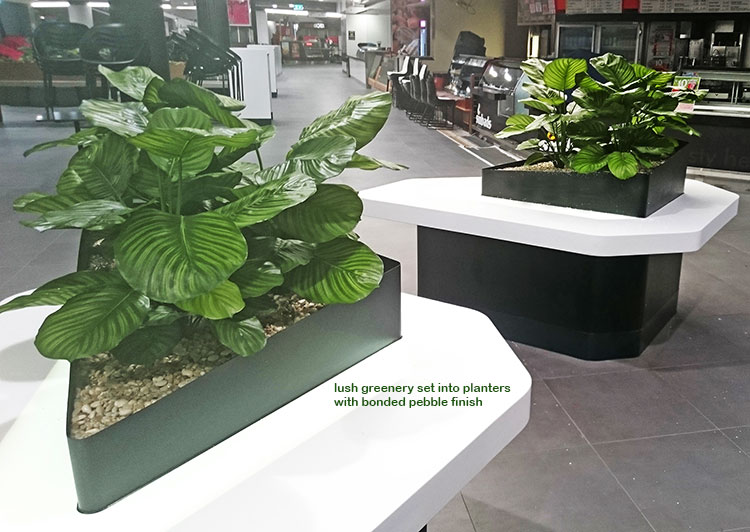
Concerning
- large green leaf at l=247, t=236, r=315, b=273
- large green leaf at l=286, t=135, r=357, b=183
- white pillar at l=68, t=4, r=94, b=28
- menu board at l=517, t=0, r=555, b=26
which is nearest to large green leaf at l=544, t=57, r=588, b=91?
large green leaf at l=286, t=135, r=357, b=183

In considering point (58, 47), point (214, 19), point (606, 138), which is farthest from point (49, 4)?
point (606, 138)

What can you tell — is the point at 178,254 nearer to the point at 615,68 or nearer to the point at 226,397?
the point at 226,397

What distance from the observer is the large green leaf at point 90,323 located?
0.80 meters

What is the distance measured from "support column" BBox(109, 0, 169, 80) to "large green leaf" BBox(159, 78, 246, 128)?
452cm

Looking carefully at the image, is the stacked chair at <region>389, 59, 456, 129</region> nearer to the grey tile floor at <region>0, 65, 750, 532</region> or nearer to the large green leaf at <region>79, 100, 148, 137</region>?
the grey tile floor at <region>0, 65, 750, 532</region>

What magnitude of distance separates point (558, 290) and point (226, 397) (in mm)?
1823

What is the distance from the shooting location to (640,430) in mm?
2059

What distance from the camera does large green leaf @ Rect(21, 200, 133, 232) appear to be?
833mm

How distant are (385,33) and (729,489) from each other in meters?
21.6

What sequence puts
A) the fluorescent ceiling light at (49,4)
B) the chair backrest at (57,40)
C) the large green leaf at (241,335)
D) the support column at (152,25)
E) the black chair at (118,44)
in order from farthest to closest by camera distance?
the chair backrest at (57,40) < the fluorescent ceiling light at (49,4) < the black chair at (118,44) < the support column at (152,25) < the large green leaf at (241,335)

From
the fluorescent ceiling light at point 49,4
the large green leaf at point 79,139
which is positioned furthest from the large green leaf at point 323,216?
the fluorescent ceiling light at point 49,4

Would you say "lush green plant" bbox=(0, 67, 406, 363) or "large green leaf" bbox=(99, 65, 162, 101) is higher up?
"large green leaf" bbox=(99, 65, 162, 101)

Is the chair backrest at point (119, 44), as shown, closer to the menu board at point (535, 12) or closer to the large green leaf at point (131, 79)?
the large green leaf at point (131, 79)

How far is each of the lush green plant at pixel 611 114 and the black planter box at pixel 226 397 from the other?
1.38 meters
